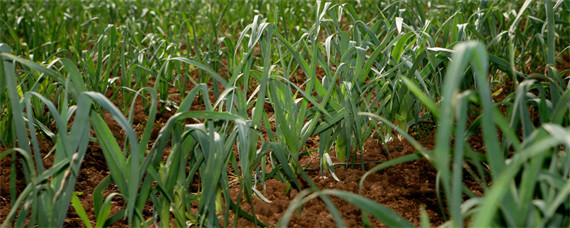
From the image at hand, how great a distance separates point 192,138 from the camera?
1.25m

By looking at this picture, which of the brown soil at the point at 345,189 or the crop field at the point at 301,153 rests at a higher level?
the crop field at the point at 301,153

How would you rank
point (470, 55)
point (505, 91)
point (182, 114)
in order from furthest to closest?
1. point (505, 91)
2. point (182, 114)
3. point (470, 55)

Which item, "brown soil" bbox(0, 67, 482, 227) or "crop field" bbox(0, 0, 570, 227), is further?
"brown soil" bbox(0, 67, 482, 227)

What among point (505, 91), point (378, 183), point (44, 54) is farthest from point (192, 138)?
point (44, 54)

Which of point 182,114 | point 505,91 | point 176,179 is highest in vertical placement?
point 182,114

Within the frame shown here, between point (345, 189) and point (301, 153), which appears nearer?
point (345, 189)

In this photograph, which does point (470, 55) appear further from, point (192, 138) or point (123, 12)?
point (123, 12)

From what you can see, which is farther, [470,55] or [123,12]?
[123,12]

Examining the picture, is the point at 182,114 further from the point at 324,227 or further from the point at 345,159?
the point at 345,159

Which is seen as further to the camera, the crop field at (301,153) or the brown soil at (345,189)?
the brown soil at (345,189)

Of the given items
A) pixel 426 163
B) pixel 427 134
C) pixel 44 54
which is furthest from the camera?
pixel 44 54

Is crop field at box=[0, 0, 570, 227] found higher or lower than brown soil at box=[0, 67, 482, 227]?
higher

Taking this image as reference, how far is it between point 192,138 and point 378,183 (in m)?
0.54

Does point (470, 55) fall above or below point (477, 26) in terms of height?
above
